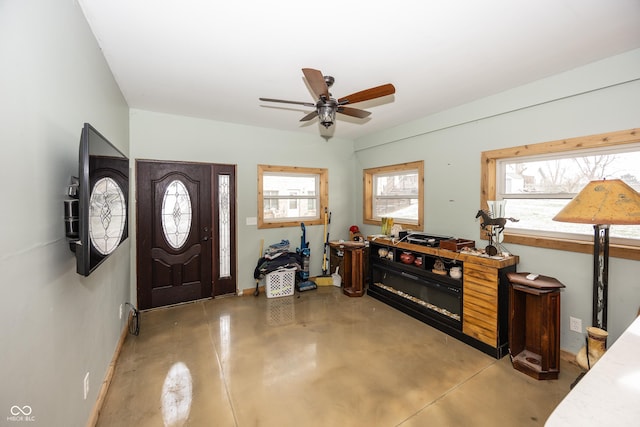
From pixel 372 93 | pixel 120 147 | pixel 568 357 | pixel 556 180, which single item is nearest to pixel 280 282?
pixel 120 147

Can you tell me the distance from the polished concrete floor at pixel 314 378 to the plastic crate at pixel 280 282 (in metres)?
0.81

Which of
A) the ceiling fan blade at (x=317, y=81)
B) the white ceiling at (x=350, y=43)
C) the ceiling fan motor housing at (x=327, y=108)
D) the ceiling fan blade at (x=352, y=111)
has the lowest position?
the ceiling fan motor housing at (x=327, y=108)

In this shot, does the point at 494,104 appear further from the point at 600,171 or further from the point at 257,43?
the point at 257,43

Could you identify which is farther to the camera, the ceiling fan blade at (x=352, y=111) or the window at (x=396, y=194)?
the window at (x=396, y=194)

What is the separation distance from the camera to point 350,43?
6.89 ft

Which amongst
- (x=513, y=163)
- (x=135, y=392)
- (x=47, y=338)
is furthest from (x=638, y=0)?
(x=135, y=392)

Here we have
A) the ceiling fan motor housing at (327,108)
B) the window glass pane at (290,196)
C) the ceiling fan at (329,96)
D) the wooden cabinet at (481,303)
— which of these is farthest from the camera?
the window glass pane at (290,196)

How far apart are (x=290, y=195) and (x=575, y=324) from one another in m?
4.03

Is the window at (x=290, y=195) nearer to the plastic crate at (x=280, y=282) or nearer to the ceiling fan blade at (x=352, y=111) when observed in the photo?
the plastic crate at (x=280, y=282)

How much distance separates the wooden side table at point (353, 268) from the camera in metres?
4.24

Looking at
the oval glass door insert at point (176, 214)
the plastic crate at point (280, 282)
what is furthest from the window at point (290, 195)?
the oval glass door insert at point (176, 214)

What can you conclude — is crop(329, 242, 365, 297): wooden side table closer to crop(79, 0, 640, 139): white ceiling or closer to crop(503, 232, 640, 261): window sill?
crop(503, 232, 640, 261): window sill

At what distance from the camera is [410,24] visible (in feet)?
6.20

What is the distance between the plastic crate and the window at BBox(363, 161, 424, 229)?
187 cm
